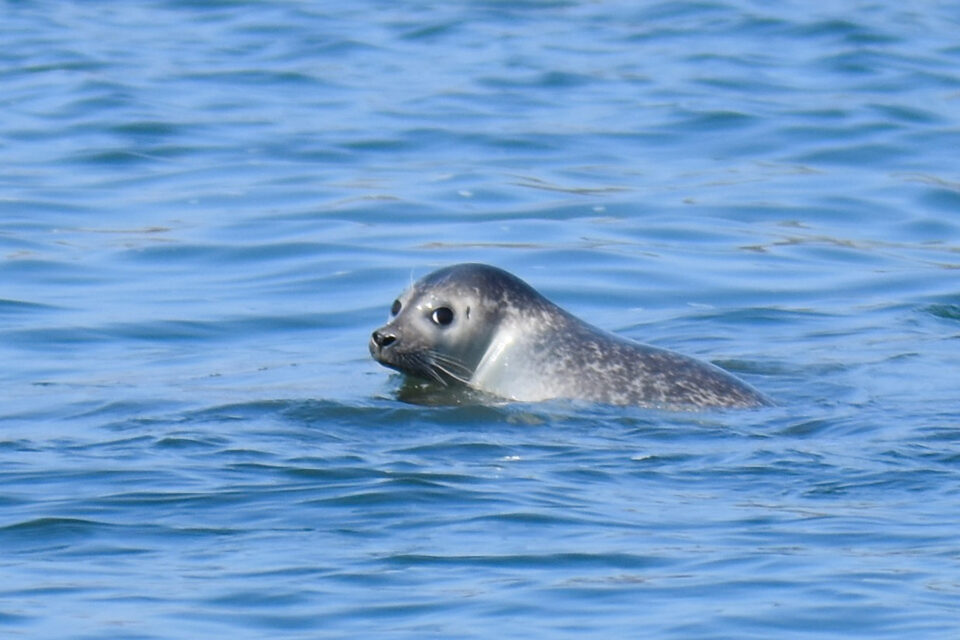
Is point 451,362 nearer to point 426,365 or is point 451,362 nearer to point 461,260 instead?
point 426,365

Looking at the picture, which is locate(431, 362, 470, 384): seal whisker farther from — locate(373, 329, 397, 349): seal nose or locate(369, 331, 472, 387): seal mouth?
locate(373, 329, 397, 349): seal nose

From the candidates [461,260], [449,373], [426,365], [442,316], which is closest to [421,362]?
[426,365]

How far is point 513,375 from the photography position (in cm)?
1125

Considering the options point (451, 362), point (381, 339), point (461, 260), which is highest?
point (381, 339)

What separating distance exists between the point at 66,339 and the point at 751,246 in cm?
540

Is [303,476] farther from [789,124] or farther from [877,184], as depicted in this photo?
[789,124]

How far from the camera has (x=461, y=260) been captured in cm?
1495

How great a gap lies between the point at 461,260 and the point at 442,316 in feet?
11.9

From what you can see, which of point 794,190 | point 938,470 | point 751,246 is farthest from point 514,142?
point 938,470

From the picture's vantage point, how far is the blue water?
753 centimetres

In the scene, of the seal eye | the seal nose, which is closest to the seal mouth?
the seal nose

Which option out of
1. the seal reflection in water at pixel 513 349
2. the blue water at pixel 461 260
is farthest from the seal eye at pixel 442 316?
the blue water at pixel 461 260

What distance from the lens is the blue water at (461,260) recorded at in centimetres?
753

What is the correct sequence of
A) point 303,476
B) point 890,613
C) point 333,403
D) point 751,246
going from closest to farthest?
point 890,613
point 303,476
point 333,403
point 751,246
